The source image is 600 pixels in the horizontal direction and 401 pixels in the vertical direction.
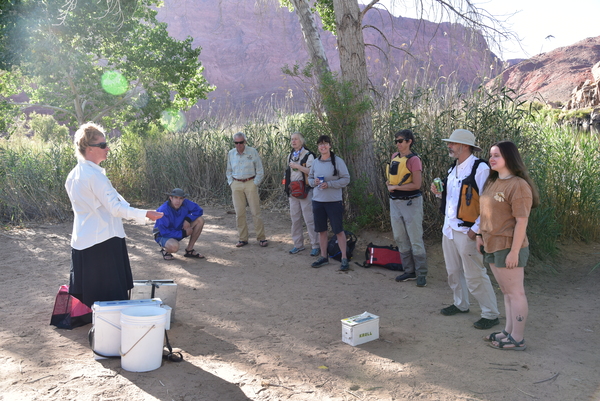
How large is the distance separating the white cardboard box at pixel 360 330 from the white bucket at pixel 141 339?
1457 mm

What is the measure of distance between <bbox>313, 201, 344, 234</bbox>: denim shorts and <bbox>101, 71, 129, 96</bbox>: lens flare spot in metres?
13.7

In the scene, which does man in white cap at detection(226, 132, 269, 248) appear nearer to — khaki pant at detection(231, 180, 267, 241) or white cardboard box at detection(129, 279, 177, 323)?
khaki pant at detection(231, 180, 267, 241)

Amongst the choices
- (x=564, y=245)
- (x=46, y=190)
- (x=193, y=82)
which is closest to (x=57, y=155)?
(x=46, y=190)

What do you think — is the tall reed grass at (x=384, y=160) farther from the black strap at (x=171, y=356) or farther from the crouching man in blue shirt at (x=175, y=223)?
the black strap at (x=171, y=356)

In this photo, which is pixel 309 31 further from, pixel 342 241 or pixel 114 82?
pixel 114 82

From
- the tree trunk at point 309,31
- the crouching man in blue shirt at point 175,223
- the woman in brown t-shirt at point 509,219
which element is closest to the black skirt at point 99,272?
the crouching man in blue shirt at point 175,223

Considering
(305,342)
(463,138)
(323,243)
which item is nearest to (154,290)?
(305,342)

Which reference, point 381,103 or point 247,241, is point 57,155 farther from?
point 381,103

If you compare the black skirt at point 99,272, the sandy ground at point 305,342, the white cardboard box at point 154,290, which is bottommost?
the sandy ground at point 305,342

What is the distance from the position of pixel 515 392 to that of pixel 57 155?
9919 mm

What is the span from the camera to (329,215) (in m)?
6.05

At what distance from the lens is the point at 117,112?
59.8ft

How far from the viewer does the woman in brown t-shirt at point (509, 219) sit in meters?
3.32

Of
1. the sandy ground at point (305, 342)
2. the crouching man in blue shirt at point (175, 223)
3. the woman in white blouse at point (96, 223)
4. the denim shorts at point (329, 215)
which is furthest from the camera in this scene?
the crouching man in blue shirt at point (175, 223)
